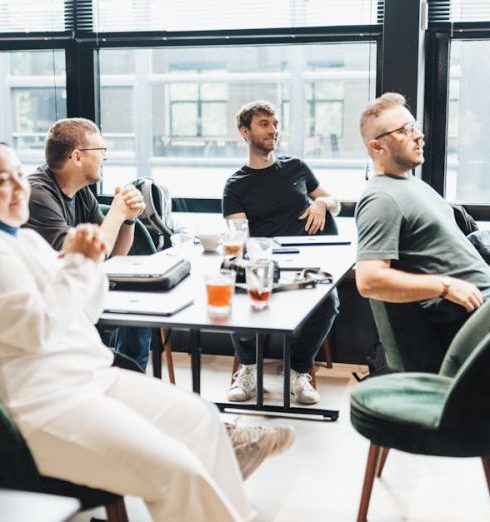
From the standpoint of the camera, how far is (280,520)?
8.77 ft

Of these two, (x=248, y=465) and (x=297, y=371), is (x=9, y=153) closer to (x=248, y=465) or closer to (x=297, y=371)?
(x=248, y=465)

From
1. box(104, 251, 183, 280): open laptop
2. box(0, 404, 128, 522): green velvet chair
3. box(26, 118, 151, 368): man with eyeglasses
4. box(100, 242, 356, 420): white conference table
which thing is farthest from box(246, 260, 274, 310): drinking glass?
box(26, 118, 151, 368): man with eyeglasses

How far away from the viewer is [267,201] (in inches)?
158

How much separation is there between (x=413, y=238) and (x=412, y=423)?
746 mm

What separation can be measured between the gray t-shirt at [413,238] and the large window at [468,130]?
1.54 metres

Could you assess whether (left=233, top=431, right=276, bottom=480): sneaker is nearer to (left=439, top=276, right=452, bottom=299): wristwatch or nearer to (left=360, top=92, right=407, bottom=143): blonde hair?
(left=439, top=276, right=452, bottom=299): wristwatch

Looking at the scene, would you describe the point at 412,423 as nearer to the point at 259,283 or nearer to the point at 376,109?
the point at 259,283

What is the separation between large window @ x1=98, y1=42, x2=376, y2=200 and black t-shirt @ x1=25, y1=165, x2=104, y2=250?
1.30m

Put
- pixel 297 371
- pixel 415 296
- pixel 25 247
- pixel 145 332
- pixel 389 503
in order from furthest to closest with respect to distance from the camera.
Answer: pixel 297 371 → pixel 145 332 → pixel 389 503 → pixel 415 296 → pixel 25 247

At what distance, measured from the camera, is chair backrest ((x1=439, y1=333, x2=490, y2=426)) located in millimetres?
2104

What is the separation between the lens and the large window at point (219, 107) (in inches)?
174

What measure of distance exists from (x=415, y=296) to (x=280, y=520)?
78 cm

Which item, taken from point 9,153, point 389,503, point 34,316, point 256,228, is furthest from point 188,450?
point 256,228

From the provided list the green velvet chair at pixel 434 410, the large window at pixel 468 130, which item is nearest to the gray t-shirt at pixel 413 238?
the green velvet chair at pixel 434 410
